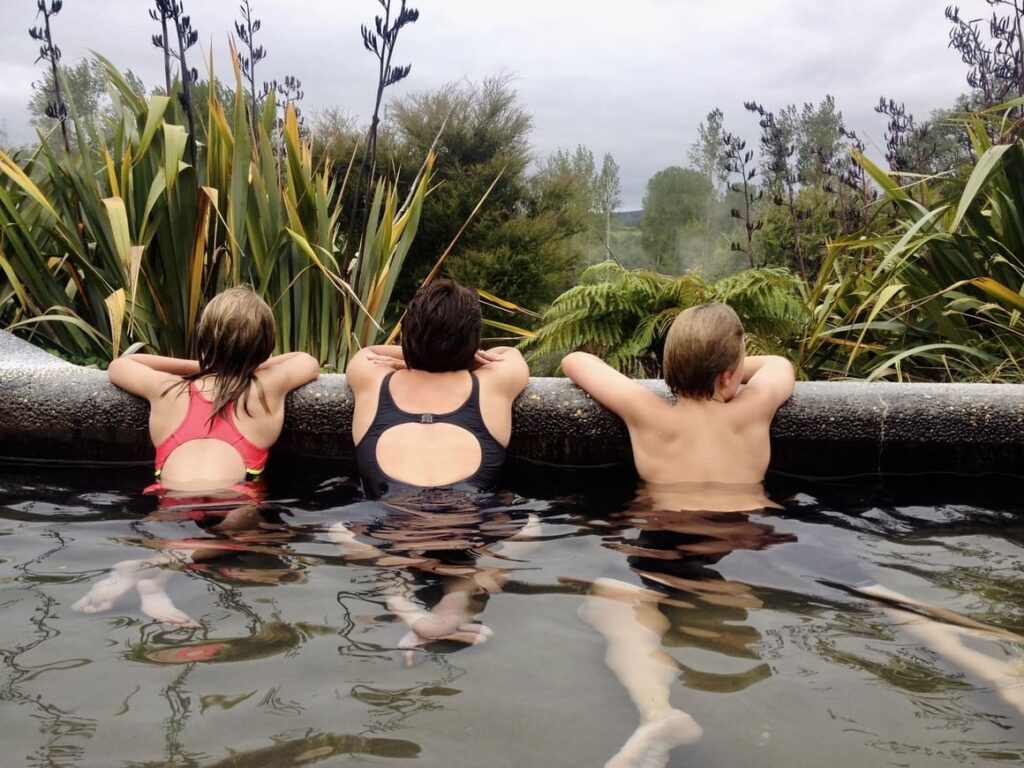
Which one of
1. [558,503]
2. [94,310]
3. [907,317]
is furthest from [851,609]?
[94,310]

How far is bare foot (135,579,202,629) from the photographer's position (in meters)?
2.07

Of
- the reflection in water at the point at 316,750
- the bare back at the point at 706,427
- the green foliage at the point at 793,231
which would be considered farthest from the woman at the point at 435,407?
the green foliage at the point at 793,231

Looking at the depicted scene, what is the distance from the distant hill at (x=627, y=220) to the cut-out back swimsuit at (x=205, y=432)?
3838 centimetres

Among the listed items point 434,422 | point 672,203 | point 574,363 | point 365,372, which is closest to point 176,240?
point 365,372

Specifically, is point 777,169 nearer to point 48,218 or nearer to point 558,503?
point 558,503

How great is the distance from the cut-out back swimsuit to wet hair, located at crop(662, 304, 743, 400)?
154 centimetres

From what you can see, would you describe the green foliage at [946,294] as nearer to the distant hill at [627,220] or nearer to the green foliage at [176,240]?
the green foliage at [176,240]

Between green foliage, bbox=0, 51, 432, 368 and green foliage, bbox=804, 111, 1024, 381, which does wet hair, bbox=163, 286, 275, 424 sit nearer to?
green foliage, bbox=0, 51, 432, 368

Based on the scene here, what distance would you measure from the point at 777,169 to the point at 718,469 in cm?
427

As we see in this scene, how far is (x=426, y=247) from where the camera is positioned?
574 inches

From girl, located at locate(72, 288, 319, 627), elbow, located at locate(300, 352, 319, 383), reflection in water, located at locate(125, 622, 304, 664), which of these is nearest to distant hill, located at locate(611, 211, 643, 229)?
elbow, located at locate(300, 352, 319, 383)

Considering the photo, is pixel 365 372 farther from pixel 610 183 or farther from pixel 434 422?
pixel 610 183

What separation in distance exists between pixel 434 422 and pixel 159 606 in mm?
1294

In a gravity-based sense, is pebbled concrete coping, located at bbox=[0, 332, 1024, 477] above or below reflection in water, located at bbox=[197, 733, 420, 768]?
above
